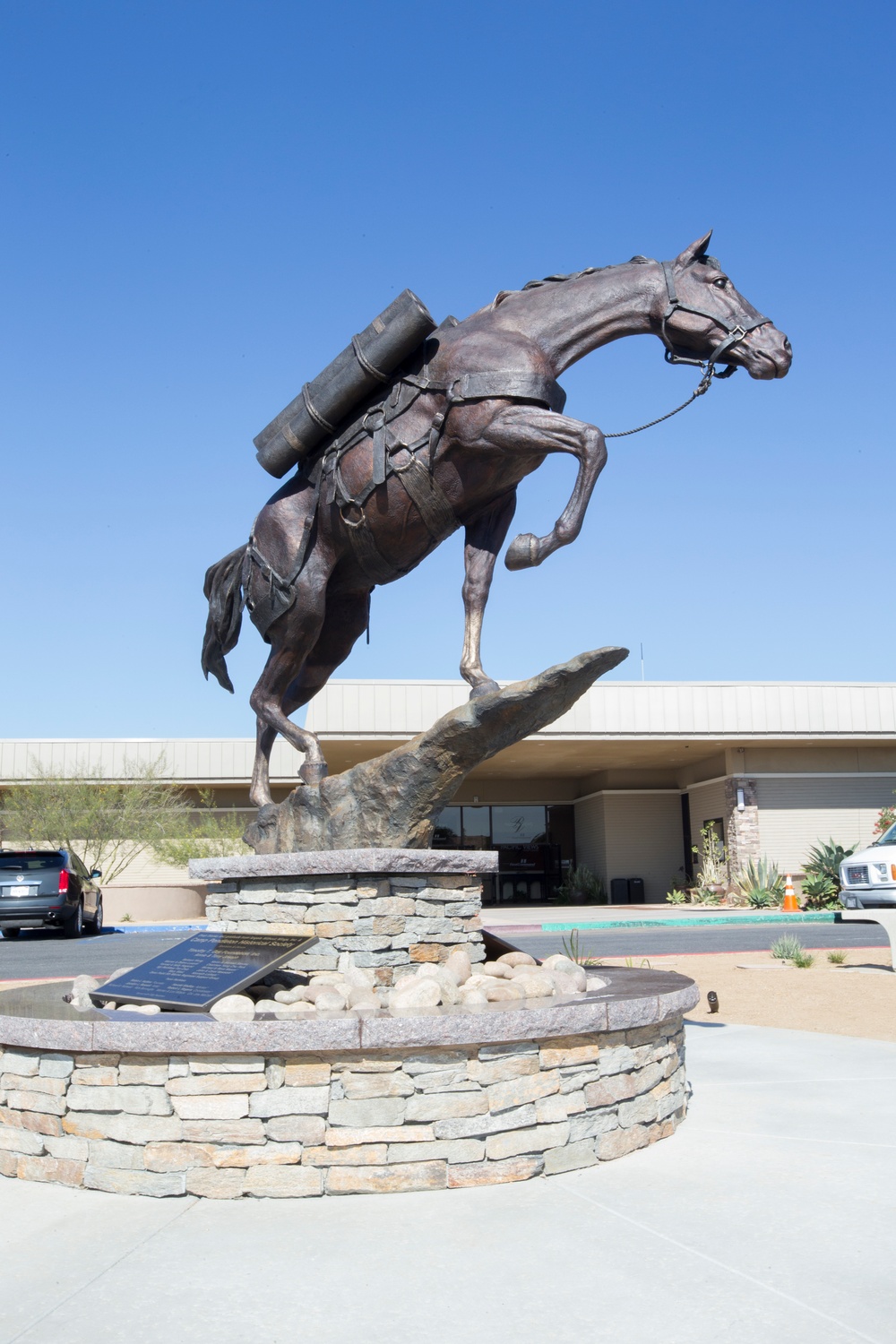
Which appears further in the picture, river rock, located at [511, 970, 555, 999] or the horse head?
the horse head

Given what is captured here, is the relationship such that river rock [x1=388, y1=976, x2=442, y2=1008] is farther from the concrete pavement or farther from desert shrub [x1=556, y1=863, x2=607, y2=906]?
desert shrub [x1=556, y1=863, x2=607, y2=906]

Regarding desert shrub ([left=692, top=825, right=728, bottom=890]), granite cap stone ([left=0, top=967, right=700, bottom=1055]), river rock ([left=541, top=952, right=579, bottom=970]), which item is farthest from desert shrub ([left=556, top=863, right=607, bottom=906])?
granite cap stone ([left=0, top=967, right=700, bottom=1055])

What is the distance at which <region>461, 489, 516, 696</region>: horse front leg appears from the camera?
6.95 meters

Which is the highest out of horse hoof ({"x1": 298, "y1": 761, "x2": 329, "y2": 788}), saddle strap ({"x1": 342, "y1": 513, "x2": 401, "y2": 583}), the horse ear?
the horse ear

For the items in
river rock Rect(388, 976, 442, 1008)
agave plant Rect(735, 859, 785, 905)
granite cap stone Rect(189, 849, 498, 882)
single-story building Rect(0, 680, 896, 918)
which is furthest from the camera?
single-story building Rect(0, 680, 896, 918)

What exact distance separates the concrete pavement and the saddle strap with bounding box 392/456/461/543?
3.72 meters

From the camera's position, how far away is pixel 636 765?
3322 centimetres

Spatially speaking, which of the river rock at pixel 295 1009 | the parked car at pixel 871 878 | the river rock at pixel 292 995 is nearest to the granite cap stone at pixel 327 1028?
the river rock at pixel 295 1009

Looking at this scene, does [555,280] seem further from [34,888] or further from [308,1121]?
[34,888]

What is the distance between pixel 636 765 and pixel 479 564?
27023mm

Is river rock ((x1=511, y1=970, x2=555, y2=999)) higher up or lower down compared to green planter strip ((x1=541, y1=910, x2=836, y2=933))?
higher up

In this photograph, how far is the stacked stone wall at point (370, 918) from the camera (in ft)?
20.6

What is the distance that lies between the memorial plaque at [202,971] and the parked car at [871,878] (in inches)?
542

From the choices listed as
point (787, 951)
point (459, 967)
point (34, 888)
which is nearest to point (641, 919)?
point (787, 951)
